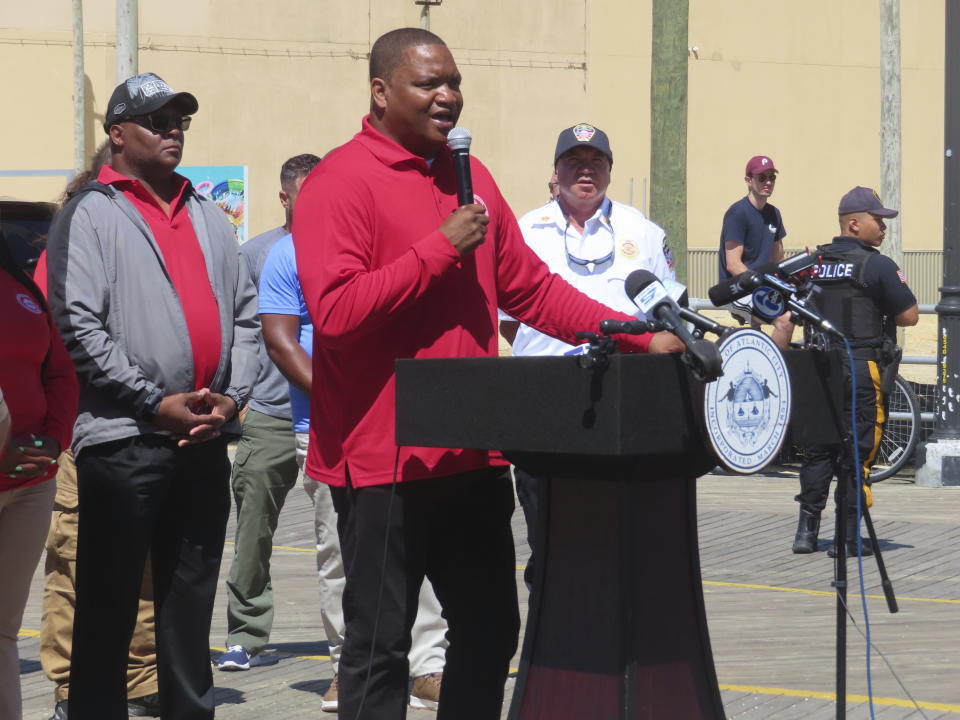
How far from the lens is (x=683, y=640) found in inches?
165

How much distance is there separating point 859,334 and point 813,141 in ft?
109

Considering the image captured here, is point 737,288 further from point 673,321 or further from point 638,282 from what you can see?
point 673,321

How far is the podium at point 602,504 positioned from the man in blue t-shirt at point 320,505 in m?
1.97

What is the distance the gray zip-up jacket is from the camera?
4.97 meters

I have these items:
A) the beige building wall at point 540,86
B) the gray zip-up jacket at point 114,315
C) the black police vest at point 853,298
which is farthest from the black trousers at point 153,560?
the beige building wall at point 540,86

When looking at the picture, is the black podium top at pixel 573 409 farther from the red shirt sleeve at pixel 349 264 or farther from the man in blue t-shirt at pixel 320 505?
the man in blue t-shirt at pixel 320 505

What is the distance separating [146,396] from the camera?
497 centimetres

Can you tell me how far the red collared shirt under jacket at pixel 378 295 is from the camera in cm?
416

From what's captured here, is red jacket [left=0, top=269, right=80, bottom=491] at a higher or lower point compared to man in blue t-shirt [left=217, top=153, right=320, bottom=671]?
higher

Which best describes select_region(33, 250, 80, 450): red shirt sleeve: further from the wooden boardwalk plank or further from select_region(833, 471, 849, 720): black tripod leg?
select_region(833, 471, 849, 720): black tripod leg

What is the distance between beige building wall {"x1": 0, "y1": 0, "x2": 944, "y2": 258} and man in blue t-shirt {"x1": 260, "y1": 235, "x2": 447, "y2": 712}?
30.0m

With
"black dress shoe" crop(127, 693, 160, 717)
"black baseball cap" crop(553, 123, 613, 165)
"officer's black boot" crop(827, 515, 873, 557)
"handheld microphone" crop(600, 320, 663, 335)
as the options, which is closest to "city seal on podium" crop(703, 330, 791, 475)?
"handheld microphone" crop(600, 320, 663, 335)

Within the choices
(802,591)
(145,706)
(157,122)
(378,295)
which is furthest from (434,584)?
(802,591)

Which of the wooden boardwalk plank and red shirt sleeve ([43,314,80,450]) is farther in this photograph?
the wooden boardwalk plank
